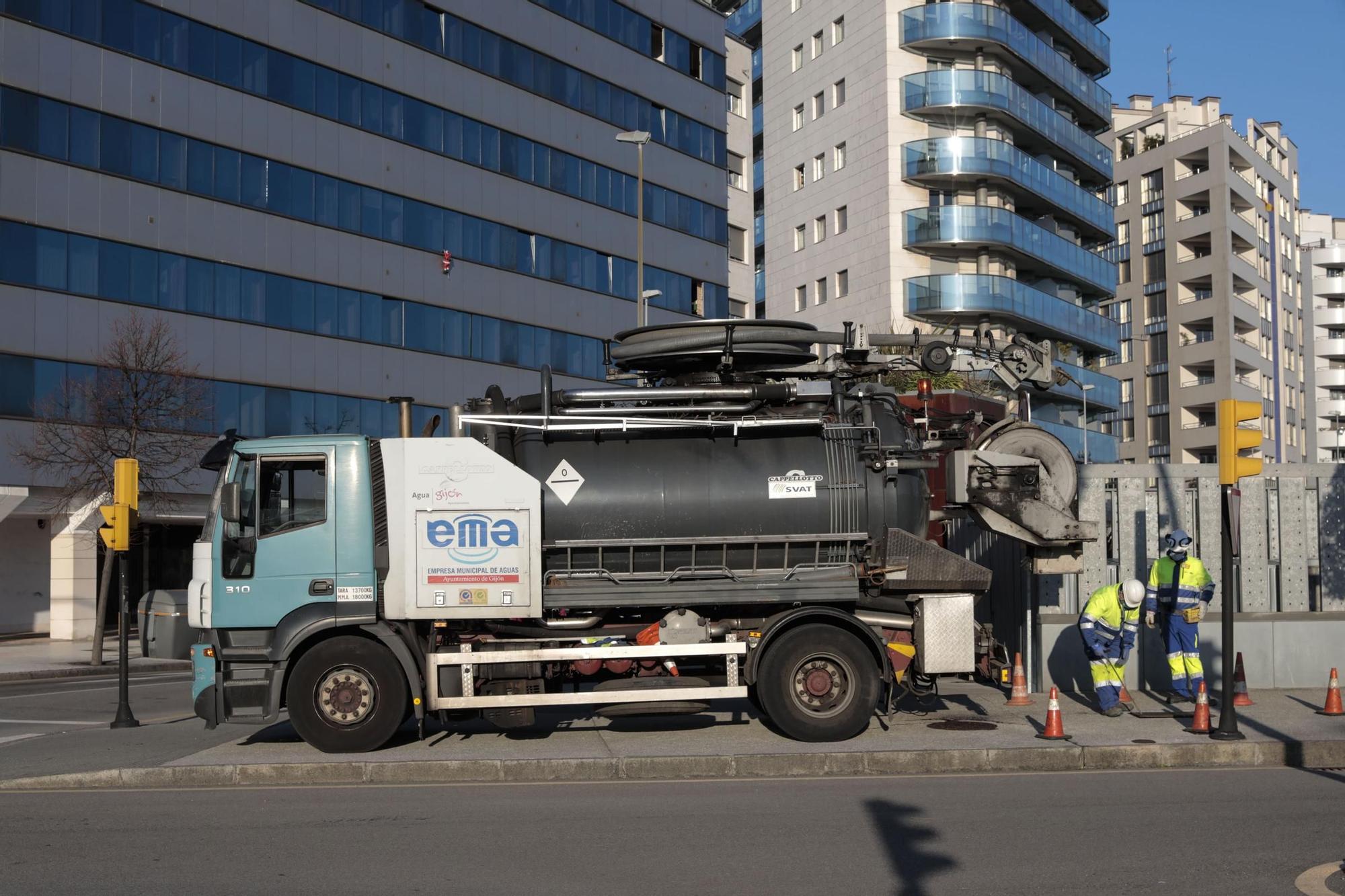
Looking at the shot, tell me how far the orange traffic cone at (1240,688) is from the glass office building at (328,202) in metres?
24.4

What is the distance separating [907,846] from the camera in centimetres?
780

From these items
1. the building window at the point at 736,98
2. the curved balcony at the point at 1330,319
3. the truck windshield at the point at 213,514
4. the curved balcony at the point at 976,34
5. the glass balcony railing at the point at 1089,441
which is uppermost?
the curved balcony at the point at 976,34

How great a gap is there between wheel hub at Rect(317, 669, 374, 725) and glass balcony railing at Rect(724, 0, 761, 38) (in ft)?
196

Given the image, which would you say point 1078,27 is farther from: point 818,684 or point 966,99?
point 818,684

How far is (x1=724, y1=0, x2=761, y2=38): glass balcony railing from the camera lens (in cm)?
6650

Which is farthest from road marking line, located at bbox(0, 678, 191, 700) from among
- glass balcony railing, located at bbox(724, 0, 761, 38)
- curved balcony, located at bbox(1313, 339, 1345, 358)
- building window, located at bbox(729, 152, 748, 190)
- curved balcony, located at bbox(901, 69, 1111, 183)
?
curved balcony, located at bbox(1313, 339, 1345, 358)

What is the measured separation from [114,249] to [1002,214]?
37.5 m

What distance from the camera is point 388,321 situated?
3794 centimetres

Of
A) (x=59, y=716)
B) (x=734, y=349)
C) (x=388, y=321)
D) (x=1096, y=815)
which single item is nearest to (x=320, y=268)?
(x=388, y=321)

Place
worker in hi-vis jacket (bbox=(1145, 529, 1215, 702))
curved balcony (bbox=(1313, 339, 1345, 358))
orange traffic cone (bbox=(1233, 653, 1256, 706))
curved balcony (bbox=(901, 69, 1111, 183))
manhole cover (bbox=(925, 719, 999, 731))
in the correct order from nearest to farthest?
manhole cover (bbox=(925, 719, 999, 731))
worker in hi-vis jacket (bbox=(1145, 529, 1215, 702))
orange traffic cone (bbox=(1233, 653, 1256, 706))
curved balcony (bbox=(901, 69, 1111, 183))
curved balcony (bbox=(1313, 339, 1345, 358))

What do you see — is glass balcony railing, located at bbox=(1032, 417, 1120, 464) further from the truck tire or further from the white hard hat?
the truck tire

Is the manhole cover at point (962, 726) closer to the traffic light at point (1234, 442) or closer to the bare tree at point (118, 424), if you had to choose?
the traffic light at point (1234, 442)

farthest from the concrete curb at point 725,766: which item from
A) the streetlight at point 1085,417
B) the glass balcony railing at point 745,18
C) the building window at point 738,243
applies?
the glass balcony railing at point 745,18

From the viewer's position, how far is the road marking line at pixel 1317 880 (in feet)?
21.7
